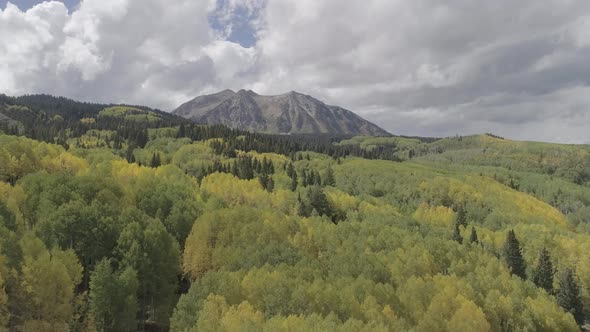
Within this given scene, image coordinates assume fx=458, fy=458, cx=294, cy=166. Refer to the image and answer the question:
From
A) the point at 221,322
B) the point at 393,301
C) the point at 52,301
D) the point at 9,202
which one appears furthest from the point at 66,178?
the point at 393,301

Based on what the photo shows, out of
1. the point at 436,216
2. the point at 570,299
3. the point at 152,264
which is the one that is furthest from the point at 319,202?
the point at 152,264

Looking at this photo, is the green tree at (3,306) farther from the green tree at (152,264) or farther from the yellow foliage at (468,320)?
the yellow foliage at (468,320)

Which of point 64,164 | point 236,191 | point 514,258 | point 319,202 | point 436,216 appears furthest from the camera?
→ point 436,216

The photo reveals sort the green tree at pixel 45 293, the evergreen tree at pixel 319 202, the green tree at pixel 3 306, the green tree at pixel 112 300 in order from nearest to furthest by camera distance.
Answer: the green tree at pixel 3 306 → the green tree at pixel 45 293 → the green tree at pixel 112 300 → the evergreen tree at pixel 319 202

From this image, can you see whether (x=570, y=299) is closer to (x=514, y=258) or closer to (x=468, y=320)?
(x=514, y=258)

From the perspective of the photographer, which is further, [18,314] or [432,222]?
[432,222]

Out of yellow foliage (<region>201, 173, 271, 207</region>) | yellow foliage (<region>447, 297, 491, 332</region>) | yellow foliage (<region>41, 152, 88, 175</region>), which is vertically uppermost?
yellow foliage (<region>41, 152, 88, 175</region>)

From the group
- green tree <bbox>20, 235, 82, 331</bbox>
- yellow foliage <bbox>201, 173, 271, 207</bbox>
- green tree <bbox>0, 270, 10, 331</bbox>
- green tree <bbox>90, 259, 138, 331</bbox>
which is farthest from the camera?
yellow foliage <bbox>201, 173, 271, 207</bbox>

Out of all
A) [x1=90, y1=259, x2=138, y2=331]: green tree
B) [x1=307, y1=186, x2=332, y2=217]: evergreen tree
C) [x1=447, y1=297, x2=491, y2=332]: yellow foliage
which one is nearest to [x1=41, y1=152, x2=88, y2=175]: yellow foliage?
[x1=307, y1=186, x2=332, y2=217]: evergreen tree

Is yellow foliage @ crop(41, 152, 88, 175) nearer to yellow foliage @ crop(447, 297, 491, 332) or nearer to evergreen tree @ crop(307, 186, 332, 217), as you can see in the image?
evergreen tree @ crop(307, 186, 332, 217)

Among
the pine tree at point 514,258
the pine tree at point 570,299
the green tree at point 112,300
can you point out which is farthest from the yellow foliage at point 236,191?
the pine tree at point 570,299

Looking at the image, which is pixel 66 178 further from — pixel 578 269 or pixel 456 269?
pixel 578 269
